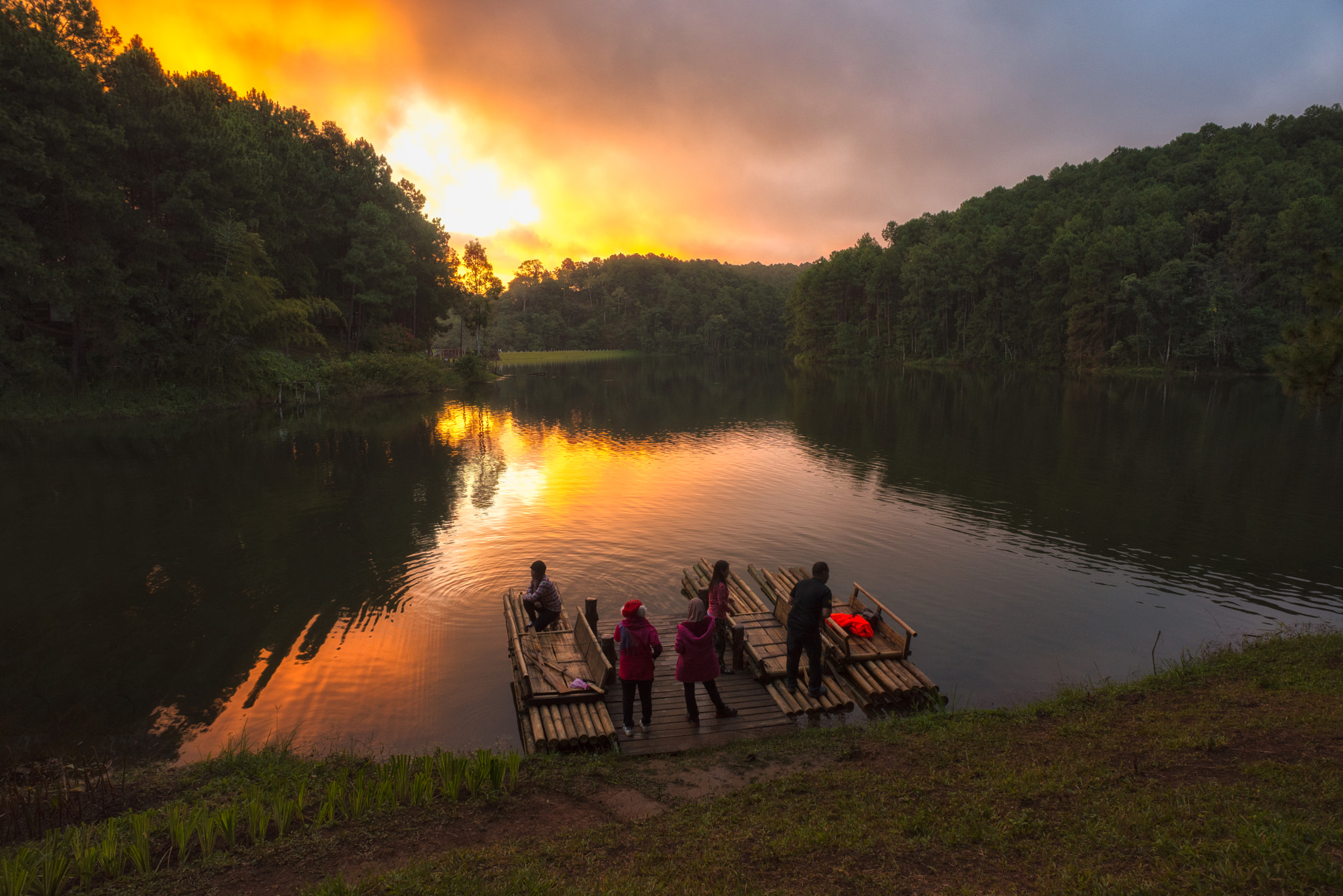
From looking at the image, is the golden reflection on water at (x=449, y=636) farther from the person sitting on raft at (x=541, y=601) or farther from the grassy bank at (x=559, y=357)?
the grassy bank at (x=559, y=357)

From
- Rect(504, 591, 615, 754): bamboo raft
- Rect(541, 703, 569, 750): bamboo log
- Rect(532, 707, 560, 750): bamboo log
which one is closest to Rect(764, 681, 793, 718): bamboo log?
Rect(504, 591, 615, 754): bamboo raft

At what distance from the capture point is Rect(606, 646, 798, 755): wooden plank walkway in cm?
964

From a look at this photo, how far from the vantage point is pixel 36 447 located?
30953mm

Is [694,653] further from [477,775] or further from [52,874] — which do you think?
[52,874]

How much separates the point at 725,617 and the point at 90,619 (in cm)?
1346

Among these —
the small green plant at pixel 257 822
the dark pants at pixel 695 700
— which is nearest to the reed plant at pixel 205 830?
the small green plant at pixel 257 822

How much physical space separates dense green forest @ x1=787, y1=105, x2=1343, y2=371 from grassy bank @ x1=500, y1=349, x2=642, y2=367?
153 feet

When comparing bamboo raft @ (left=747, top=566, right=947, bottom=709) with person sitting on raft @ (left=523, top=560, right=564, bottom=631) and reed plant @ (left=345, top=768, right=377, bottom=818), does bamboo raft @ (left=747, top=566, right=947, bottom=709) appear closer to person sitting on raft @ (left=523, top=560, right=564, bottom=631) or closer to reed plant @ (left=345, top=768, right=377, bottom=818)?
person sitting on raft @ (left=523, top=560, right=564, bottom=631)

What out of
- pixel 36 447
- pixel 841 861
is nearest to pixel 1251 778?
pixel 841 861

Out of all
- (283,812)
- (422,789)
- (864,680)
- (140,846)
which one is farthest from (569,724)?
(864,680)

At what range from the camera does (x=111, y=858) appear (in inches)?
229

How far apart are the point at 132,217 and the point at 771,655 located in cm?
4774

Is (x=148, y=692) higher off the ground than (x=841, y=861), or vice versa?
(x=841, y=861)

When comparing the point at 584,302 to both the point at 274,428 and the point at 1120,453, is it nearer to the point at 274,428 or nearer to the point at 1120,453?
the point at 274,428
